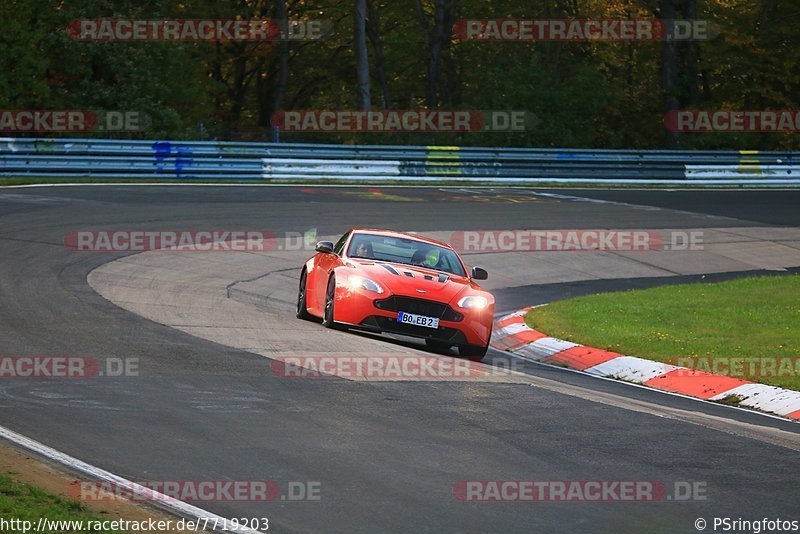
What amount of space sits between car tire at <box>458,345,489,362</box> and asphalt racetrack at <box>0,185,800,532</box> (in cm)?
28

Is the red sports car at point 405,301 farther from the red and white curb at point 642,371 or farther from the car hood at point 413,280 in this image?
the red and white curb at point 642,371

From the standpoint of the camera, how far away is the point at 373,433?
8633 millimetres

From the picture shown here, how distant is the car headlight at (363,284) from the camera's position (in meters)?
13.7

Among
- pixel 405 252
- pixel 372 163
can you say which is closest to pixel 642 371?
pixel 405 252

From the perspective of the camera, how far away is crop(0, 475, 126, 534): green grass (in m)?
5.84

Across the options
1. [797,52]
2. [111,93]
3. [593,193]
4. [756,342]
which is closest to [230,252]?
[756,342]

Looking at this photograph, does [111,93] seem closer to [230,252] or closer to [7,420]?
[230,252]

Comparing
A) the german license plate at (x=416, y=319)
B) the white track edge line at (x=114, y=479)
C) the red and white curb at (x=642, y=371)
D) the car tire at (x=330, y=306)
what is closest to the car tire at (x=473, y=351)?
the german license plate at (x=416, y=319)

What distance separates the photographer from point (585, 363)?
45.5 feet

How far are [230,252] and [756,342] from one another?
957 centimetres

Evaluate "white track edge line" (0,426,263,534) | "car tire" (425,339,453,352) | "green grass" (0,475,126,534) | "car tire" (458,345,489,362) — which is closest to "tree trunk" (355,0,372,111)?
"car tire" (425,339,453,352)

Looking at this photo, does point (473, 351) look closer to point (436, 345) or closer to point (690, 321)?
point (436, 345)

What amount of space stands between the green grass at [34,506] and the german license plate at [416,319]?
24.1 feet

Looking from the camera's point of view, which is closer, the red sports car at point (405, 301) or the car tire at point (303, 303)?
the red sports car at point (405, 301)
